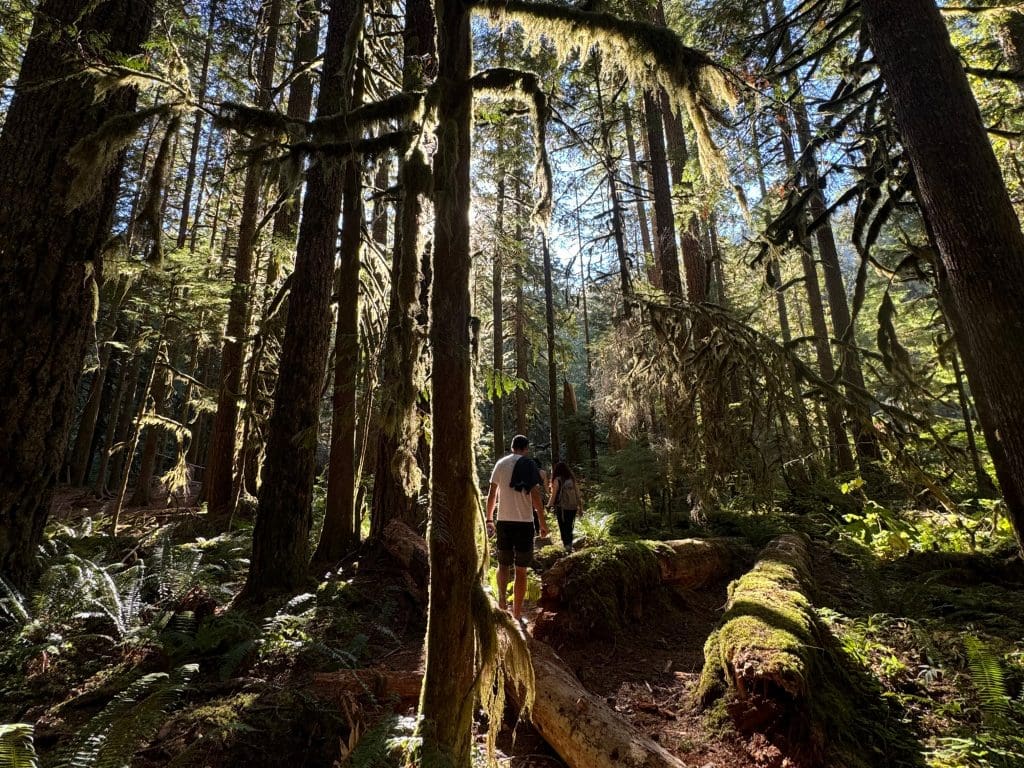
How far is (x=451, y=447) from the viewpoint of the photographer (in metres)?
2.36

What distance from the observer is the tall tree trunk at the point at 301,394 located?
604cm

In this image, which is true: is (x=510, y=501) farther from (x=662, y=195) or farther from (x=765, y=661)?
(x=662, y=195)

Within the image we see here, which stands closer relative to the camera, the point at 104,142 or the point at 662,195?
the point at 104,142

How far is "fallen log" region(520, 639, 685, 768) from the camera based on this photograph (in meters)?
3.25

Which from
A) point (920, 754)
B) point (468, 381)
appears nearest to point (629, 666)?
point (920, 754)

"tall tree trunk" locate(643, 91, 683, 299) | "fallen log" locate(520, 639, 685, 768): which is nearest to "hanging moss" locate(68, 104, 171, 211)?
"fallen log" locate(520, 639, 685, 768)

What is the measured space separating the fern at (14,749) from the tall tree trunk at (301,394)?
3.65 metres

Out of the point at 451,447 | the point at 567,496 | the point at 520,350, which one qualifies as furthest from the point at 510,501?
the point at 520,350

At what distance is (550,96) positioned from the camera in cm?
321

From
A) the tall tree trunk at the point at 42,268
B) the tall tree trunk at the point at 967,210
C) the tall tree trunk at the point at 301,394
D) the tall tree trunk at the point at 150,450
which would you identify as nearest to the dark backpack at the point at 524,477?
the tall tree trunk at the point at 301,394

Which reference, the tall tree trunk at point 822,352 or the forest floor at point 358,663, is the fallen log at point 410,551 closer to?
the forest floor at point 358,663

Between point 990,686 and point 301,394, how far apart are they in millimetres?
7012

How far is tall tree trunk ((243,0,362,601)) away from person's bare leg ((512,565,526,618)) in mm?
2721

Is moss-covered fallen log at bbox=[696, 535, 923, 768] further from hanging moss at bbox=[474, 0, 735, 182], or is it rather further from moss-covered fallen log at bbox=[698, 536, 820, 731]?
hanging moss at bbox=[474, 0, 735, 182]
